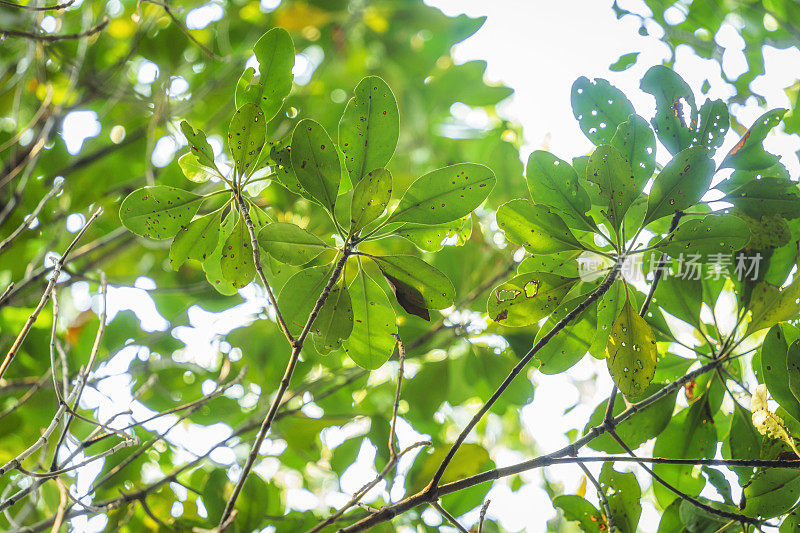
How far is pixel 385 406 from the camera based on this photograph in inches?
69.3

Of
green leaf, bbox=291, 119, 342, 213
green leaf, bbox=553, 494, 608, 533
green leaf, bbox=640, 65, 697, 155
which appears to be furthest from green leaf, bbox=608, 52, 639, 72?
green leaf, bbox=553, 494, 608, 533

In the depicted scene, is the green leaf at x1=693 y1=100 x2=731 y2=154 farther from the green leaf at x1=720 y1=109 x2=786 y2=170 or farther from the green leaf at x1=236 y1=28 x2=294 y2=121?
the green leaf at x1=236 y1=28 x2=294 y2=121

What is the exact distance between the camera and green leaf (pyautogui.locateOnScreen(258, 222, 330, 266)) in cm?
89

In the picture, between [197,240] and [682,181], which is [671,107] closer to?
[682,181]

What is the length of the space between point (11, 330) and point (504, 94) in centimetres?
181

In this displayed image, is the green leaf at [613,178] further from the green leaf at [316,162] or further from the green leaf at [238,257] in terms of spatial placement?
the green leaf at [238,257]

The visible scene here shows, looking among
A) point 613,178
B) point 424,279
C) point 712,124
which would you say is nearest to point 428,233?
point 424,279

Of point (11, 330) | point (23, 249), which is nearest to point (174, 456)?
point (11, 330)

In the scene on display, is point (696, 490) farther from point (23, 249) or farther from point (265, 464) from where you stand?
point (23, 249)

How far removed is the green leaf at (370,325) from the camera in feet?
3.18

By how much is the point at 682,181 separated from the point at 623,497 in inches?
23.0

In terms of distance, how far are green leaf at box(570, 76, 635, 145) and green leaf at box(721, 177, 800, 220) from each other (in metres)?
0.23

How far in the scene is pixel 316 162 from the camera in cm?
87

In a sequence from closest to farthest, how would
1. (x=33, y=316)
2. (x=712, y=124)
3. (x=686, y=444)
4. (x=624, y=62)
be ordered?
(x=33, y=316)
(x=712, y=124)
(x=686, y=444)
(x=624, y=62)
